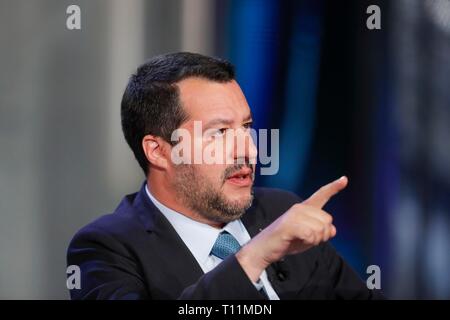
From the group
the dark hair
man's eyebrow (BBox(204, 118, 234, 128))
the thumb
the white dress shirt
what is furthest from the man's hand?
the dark hair

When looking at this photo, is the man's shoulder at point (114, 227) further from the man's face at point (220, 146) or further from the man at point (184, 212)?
the man's face at point (220, 146)

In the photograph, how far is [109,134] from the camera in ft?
7.25

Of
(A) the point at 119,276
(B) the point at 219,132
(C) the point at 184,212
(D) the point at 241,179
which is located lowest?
(A) the point at 119,276

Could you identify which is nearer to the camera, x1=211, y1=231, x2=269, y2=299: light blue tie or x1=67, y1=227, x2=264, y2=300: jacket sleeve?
x1=67, y1=227, x2=264, y2=300: jacket sleeve

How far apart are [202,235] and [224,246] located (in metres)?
0.07

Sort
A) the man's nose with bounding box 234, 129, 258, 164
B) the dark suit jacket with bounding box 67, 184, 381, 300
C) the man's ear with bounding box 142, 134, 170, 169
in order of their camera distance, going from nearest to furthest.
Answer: the dark suit jacket with bounding box 67, 184, 381, 300
the man's nose with bounding box 234, 129, 258, 164
the man's ear with bounding box 142, 134, 170, 169

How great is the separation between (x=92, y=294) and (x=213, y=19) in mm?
994

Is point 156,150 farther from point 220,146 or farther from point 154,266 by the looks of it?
point 154,266

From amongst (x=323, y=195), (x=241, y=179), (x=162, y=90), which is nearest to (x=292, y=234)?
(x=323, y=195)

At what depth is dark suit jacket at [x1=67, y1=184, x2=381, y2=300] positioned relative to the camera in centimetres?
174

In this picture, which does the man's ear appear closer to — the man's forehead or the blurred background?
the man's forehead

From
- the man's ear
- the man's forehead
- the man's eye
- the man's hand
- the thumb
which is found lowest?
the man's hand

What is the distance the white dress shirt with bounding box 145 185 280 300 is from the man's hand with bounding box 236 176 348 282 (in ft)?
0.82

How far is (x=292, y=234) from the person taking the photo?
4.79 feet
